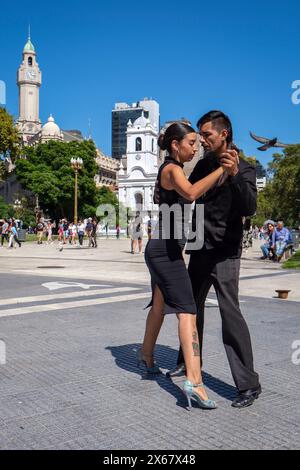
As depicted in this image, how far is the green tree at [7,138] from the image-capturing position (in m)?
45.7

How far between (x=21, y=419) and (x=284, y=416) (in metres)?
1.67

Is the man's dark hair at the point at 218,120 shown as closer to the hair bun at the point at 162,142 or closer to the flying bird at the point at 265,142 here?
the hair bun at the point at 162,142

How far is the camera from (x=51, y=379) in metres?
4.21

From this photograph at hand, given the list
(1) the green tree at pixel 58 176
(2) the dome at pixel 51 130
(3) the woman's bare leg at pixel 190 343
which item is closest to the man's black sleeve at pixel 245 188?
(3) the woman's bare leg at pixel 190 343

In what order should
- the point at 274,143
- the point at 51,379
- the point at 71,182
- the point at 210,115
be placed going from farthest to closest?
the point at 71,182 → the point at 274,143 → the point at 51,379 → the point at 210,115

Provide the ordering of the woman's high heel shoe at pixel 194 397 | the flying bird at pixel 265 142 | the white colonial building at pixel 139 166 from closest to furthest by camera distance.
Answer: the woman's high heel shoe at pixel 194 397 → the flying bird at pixel 265 142 → the white colonial building at pixel 139 166

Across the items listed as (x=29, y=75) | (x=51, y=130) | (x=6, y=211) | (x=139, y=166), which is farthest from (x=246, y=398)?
(x=29, y=75)

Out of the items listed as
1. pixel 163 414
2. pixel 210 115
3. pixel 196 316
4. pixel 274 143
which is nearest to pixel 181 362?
pixel 196 316

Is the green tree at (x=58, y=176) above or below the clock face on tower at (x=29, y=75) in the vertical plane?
below

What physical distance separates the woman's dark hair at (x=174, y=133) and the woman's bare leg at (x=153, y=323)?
1085mm

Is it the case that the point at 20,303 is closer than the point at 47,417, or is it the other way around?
the point at 47,417

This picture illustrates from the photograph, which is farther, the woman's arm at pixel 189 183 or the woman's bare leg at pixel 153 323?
the woman's bare leg at pixel 153 323

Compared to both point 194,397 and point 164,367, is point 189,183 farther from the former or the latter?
point 164,367

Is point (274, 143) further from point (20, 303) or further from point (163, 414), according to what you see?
point (163, 414)
